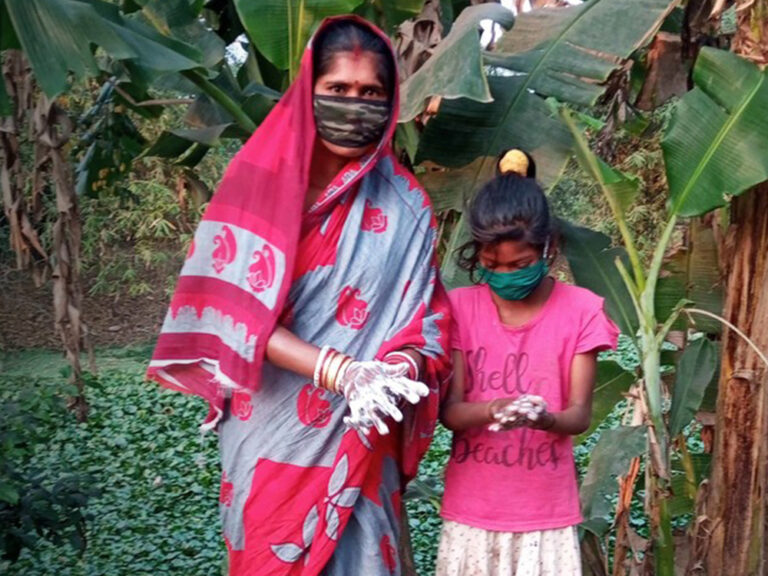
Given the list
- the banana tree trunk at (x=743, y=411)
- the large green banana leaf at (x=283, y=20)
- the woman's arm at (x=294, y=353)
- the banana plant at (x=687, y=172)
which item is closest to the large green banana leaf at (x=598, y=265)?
the banana plant at (x=687, y=172)

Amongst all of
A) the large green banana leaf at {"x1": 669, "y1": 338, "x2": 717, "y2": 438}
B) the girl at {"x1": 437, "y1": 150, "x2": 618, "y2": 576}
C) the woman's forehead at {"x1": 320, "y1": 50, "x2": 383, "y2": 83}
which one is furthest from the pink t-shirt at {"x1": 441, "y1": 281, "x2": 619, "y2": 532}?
the large green banana leaf at {"x1": 669, "y1": 338, "x2": 717, "y2": 438}

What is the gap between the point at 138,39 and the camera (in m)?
2.75

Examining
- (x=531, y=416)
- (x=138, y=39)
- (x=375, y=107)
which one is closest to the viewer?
(x=531, y=416)

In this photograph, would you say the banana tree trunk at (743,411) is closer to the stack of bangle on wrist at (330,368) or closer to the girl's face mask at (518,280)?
the girl's face mask at (518,280)

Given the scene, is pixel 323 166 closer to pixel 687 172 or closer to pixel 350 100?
pixel 350 100

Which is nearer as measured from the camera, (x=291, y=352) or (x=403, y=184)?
(x=291, y=352)

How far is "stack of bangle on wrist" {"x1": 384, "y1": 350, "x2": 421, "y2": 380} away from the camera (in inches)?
79.0

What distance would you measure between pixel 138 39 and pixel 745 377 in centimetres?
188

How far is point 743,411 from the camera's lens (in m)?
2.94

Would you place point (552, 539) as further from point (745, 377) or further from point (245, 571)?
point (745, 377)

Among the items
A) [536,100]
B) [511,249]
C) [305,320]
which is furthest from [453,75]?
[305,320]

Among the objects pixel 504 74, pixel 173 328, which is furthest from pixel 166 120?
pixel 173 328

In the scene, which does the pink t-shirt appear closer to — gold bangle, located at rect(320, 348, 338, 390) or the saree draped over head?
the saree draped over head

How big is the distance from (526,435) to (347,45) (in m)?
0.86
